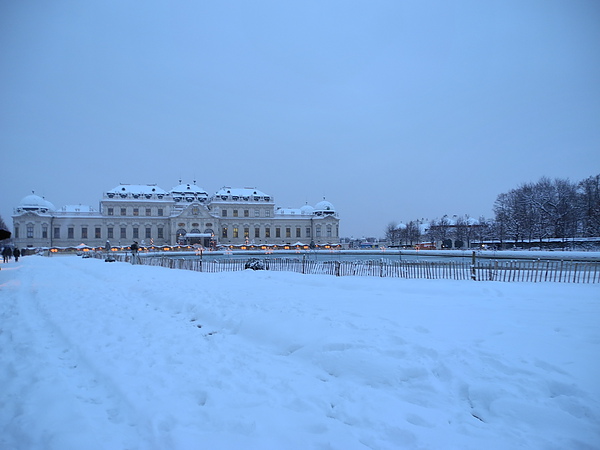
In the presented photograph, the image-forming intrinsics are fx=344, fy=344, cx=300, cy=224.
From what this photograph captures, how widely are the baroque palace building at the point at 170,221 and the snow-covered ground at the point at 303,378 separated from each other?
68785 mm

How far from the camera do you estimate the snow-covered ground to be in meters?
3.60

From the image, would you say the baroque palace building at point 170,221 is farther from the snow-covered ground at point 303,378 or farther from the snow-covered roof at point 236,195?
the snow-covered ground at point 303,378

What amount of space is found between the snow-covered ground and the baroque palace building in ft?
226

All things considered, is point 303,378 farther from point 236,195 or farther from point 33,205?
point 33,205

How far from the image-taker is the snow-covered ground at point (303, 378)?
11.8ft

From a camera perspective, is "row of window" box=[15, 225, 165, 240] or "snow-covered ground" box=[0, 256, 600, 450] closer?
"snow-covered ground" box=[0, 256, 600, 450]

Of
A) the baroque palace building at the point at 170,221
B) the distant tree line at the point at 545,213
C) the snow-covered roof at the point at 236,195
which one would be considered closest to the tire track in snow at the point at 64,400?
the distant tree line at the point at 545,213

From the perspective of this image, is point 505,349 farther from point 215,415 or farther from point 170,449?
point 170,449

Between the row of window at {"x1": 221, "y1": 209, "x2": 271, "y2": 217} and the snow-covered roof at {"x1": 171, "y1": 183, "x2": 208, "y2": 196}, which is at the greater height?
the snow-covered roof at {"x1": 171, "y1": 183, "x2": 208, "y2": 196}

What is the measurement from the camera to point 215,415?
13.0 ft

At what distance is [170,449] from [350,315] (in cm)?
540

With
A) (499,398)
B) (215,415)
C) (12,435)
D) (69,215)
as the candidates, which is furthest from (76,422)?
(69,215)

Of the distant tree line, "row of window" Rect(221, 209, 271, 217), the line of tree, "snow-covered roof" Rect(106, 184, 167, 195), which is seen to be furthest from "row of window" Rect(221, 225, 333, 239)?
the line of tree

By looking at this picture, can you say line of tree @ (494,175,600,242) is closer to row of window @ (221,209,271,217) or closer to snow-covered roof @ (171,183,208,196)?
row of window @ (221,209,271,217)
